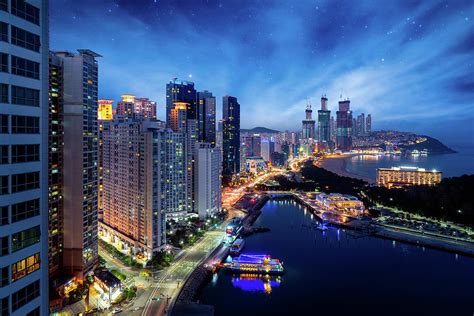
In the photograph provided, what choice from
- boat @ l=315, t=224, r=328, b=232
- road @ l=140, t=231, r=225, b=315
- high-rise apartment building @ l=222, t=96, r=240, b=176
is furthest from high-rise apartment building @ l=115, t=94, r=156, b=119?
boat @ l=315, t=224, r=328, b=232

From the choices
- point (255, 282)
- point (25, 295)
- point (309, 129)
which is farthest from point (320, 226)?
point (309, 129)

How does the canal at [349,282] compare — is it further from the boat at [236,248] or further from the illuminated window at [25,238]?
the illuminated window at [25,238]

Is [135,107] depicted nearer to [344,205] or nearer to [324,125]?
[344,205]

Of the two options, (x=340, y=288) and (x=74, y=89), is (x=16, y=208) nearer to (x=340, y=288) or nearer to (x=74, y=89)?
(x=74, y=89)

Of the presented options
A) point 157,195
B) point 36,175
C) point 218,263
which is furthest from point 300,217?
point 36,175

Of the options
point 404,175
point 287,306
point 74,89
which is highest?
point 74,89

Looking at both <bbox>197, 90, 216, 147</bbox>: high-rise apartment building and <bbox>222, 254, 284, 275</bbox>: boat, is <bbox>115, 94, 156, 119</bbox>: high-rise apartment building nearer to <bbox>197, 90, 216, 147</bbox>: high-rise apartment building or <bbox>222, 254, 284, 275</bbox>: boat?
<bbox>197, 90, 216, 147</bbox>: high-rise apartment building
